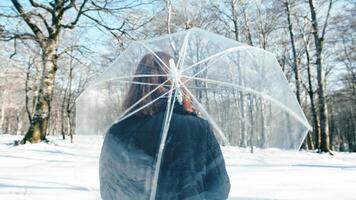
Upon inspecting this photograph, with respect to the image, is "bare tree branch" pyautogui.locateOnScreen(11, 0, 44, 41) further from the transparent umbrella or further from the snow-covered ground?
the transparent umbrella

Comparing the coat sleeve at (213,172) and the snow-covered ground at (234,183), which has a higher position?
the coat sleeve at (213,172)

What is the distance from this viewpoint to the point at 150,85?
187 cm

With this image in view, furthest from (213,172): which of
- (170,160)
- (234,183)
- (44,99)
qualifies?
(44,99)

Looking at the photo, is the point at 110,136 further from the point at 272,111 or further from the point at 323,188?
the point at 323,188

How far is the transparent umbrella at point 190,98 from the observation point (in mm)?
1790

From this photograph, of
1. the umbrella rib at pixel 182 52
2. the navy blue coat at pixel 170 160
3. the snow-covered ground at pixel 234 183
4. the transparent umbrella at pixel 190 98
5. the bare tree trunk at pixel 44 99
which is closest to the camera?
the navy blue coat at pixel 170 160

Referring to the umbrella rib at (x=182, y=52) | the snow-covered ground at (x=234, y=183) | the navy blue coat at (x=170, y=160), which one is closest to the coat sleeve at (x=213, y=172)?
the navy blue coat at (x=170, y=160)

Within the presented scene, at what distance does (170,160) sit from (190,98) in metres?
0.47

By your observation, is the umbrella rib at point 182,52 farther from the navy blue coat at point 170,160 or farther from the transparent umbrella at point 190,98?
the navy blue coat at point 170,160

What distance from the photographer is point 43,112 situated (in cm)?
1101

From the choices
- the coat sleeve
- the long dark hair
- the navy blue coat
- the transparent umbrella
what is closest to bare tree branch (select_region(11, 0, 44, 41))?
the transparent umbrella

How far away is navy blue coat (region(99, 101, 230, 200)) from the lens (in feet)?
5.41

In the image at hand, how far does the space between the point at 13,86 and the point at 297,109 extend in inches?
1369

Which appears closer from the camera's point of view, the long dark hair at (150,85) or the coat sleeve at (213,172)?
the coat sleeve at (213,172)
